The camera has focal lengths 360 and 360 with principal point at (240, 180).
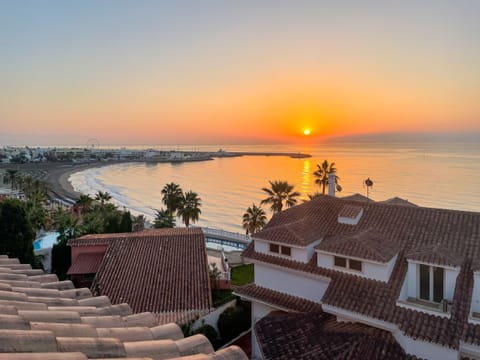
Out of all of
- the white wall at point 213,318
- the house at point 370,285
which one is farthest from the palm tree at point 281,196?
the house at point 370,285

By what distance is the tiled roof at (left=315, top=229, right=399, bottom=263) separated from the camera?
1039 centimetres

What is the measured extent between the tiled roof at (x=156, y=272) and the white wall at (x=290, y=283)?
9.68ft

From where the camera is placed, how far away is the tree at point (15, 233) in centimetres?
1930

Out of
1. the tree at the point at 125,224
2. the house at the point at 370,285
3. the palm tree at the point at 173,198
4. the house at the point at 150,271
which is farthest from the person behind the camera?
the palm tree at the point at 173,198

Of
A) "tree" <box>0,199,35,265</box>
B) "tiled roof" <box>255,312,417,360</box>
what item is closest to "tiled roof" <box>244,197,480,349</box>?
"tiled roof" <box>255,312,417,360</box>

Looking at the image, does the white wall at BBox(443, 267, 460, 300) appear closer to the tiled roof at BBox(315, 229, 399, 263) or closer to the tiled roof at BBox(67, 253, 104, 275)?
the tiled roof at BBox(315, 229, 399, 263)

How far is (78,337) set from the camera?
2.74 metres

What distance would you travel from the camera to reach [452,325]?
872cm

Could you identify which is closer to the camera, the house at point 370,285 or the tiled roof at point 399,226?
the house at point 370,285

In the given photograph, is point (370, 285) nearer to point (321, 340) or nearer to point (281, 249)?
point (321, 340)

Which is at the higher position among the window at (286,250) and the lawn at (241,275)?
the window at (286,250)

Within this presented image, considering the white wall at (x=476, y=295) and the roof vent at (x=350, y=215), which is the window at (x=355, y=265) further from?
the white wall at (x=476, y=295)

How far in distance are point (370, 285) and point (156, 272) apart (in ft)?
32.3

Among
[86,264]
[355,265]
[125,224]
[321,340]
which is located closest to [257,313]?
[321,340]
